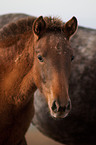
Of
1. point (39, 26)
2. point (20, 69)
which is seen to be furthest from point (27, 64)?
point (39, 26)

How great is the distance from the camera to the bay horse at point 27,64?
1062 millimetres

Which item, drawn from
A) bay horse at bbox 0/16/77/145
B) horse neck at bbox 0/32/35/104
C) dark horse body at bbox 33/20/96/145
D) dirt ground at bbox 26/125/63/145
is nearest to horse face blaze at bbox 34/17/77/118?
bay horse at bbox 0/16/77/145

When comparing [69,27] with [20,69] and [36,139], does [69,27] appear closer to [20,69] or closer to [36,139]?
[20,69]

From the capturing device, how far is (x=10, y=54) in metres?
1.32

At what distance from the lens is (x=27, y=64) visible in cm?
125

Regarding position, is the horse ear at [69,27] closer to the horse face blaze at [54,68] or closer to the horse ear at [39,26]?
the horse face blaze at [54,68]

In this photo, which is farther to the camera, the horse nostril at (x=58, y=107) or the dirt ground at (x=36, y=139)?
the dirt ground at (x=36, y=139)

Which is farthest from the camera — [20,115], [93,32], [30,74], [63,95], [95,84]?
[93,32]

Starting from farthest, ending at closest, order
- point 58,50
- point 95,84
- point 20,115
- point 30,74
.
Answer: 1. point 95,84
2. point 20,115
3. point 30,74
4. point 58,50

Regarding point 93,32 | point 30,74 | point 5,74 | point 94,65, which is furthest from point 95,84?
point 5,74

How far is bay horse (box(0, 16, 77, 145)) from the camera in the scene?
1062 mm

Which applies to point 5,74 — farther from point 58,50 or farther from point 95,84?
point 95,84

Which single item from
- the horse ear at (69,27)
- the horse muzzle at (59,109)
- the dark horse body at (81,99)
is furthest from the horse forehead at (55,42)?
the dark horse body at (81,99)

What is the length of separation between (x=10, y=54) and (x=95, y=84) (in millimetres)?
934
